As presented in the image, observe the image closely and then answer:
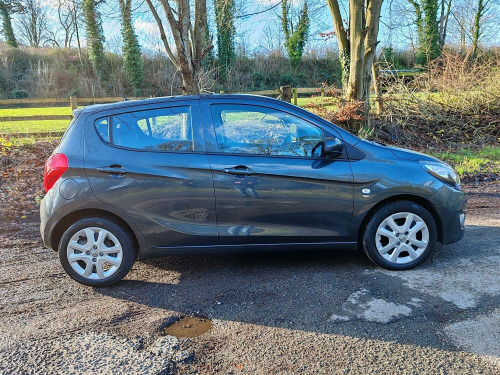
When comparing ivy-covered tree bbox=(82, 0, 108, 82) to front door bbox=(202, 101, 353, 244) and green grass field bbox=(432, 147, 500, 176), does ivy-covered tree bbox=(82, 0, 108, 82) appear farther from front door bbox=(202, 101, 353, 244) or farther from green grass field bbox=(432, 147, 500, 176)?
front door bbox=(202, 101, 353, 244)

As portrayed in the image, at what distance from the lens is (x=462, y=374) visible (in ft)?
7.91

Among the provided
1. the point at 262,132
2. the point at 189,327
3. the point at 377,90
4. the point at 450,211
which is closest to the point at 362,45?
the point at 377,90

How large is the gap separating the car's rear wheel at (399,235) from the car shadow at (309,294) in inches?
5.3

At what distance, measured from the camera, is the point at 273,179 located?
3.69m

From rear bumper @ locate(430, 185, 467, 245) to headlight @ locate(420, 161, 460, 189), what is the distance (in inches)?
3.0

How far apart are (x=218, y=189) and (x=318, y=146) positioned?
106 centimetres

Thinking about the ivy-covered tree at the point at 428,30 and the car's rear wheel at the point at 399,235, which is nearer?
the car's rear wheel at the point at 399,235

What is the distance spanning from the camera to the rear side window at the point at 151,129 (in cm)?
373

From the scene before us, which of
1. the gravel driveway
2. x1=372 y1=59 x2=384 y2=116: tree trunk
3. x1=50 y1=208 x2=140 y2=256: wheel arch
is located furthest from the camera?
x1=372 y1=59 x2=384 y2=116: tree trunk

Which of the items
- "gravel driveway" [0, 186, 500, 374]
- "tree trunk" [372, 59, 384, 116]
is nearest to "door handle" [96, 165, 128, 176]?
"gravel driveway" [0, 186, 500, 374]

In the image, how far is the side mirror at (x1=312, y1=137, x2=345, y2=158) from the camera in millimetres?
3750

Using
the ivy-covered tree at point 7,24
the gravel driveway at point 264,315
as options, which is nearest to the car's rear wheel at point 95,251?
the gravel driveway at point 264,315

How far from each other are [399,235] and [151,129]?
2612 mm

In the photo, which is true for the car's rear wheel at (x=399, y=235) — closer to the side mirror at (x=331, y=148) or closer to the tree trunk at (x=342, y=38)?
the side mirror at (x=331, y=148)
